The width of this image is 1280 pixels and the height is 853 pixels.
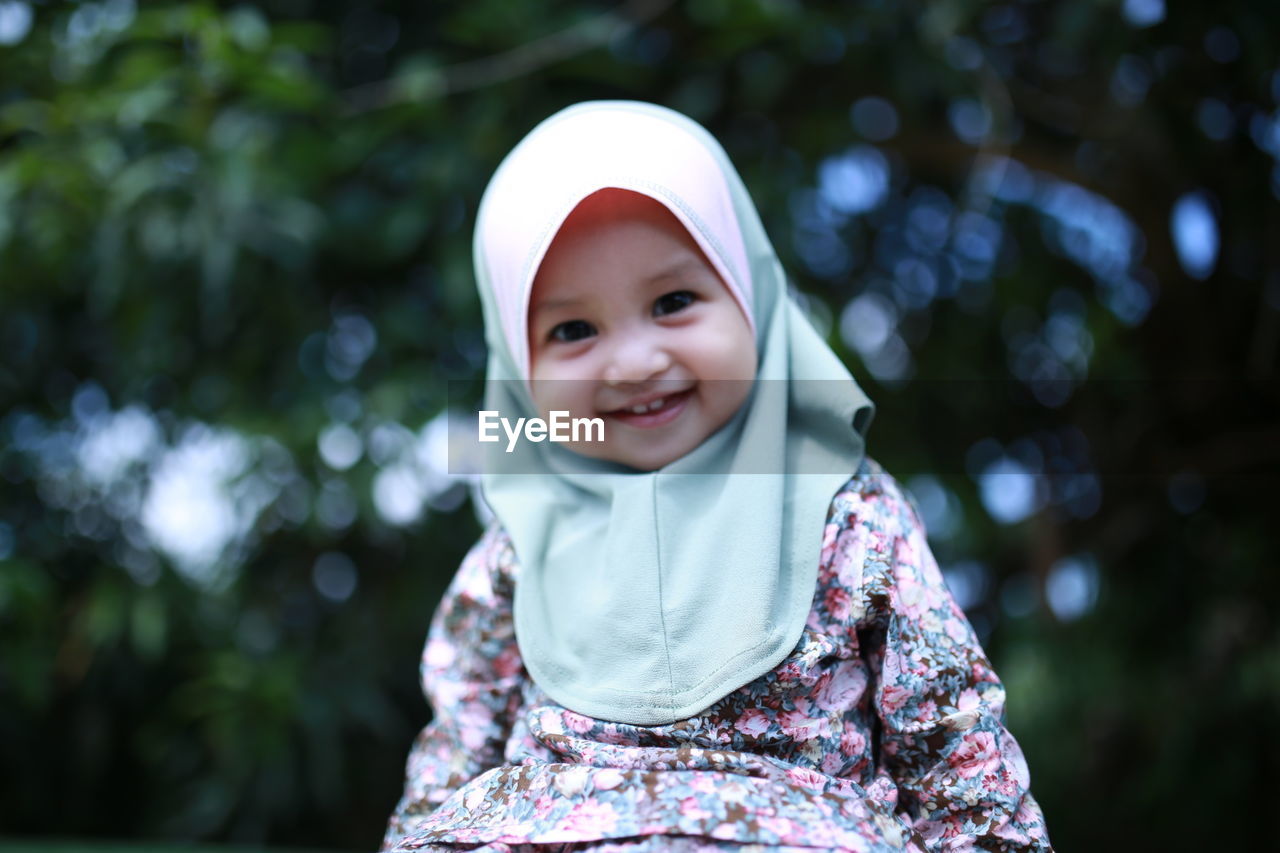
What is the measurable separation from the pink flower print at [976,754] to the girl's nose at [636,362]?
0.47m

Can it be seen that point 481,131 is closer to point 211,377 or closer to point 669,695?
point 211,377

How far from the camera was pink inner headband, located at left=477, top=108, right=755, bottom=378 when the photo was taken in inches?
44.4

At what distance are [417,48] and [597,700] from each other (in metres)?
1.84

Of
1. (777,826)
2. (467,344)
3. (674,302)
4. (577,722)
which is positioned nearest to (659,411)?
(674,302)

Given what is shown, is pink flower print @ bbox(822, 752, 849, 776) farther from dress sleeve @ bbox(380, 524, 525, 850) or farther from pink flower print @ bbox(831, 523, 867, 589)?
dress sleeve @ bbox(380, 524, 525, 850)

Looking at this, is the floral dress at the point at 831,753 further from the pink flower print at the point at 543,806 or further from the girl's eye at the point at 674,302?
the girl's eye at the point at 674,302

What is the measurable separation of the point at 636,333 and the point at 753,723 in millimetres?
408

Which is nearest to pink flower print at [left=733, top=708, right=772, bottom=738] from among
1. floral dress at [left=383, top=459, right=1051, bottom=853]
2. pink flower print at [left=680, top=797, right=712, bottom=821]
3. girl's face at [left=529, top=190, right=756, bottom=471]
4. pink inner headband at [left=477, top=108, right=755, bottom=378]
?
floral dress at [left=383, top=459, right=1051, bottom=853]

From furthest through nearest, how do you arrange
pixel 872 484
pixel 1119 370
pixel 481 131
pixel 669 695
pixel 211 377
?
pixel 1119 370 < pixel 211 377 < pixel 481 131 < pixel 872 484 < pixel 669 695

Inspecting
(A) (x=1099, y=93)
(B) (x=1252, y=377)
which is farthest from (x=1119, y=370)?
(A) (x=1099, y=93)

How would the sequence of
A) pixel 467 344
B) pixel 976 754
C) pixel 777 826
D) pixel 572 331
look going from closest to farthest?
pixel 777 826 → pixel 976 754 → pixel 572 331 → pixel 467 344

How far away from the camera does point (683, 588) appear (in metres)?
1.10

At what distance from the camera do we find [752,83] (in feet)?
7.16
